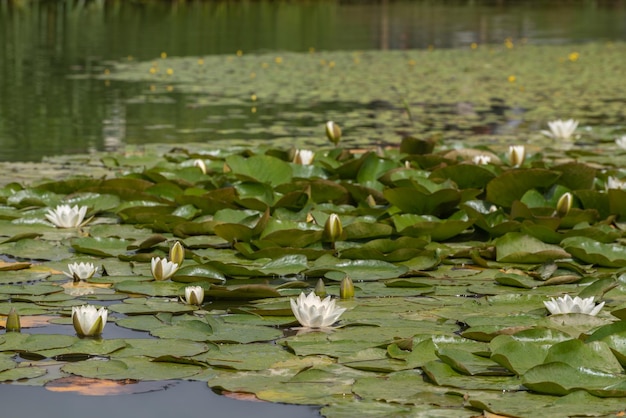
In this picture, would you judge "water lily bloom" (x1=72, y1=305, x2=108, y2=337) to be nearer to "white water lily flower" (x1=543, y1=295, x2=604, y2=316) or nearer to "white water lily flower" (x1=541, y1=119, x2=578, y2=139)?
"white water lily flower" (x1=543, y1=295, x2=604, y2=316)

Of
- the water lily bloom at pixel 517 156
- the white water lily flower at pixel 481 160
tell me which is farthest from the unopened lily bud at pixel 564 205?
the water lily bloom at pixel 517 156

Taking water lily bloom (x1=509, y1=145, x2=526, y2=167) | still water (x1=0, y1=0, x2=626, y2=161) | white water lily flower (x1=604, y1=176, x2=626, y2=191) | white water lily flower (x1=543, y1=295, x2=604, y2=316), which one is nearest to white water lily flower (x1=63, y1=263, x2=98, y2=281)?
white water lily flower (x1=543, y1=295, x2=604, y2=316)

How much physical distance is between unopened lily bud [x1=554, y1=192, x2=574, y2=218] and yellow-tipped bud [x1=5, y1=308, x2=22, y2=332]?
230 centimetres

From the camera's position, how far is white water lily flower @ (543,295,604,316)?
9.40 feet

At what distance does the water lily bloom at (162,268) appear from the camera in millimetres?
3318

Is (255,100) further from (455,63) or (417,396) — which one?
(417,396)

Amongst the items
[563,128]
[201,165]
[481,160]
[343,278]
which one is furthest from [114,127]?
[343,278]

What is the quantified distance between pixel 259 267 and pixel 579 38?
16091 millimetres

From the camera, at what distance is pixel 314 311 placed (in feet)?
9.21

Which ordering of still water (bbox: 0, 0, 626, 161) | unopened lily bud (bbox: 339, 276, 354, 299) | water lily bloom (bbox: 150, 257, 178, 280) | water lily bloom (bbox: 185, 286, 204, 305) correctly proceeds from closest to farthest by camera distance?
water lily bloom (bbox: 185, 286, 204, 305), unopened lily bud (bbox: 339, 276, 354, 299), water lily bloom (bbox: 150, 257, 178, 280), still water (bbox: 0, 0, 626, 161)

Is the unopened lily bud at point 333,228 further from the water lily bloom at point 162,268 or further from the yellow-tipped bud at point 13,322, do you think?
the yellow-tipped bud at point 13,322

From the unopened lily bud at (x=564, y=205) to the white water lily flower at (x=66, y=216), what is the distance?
196 cm

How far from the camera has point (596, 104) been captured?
942cm

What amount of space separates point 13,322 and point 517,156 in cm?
308
